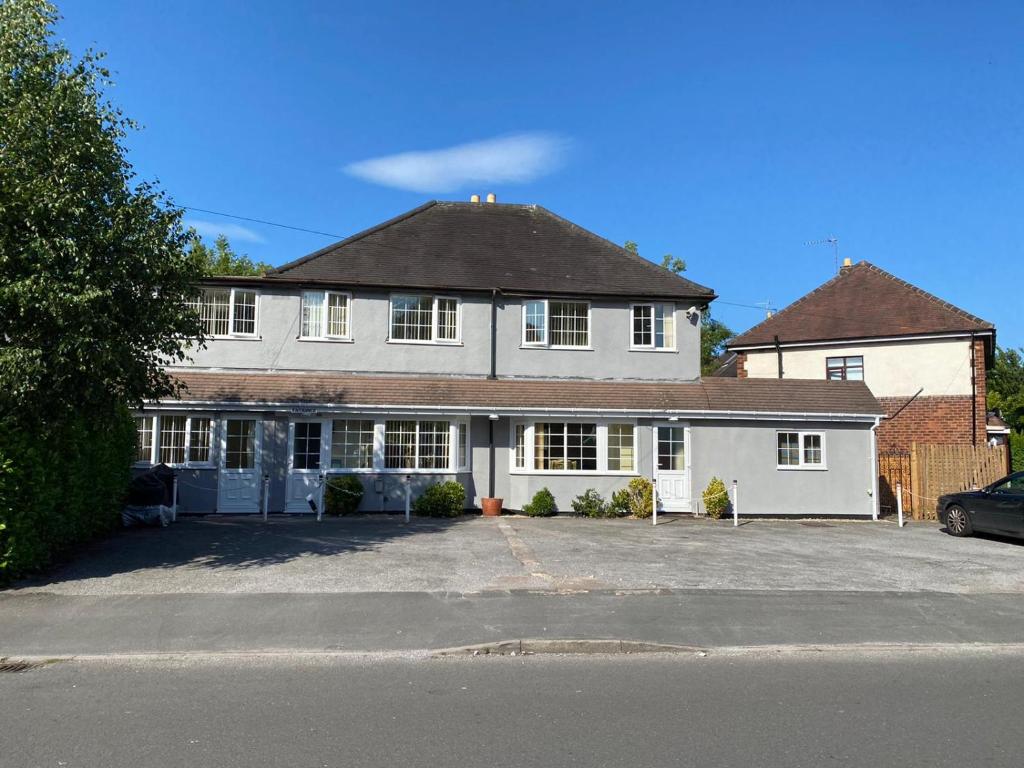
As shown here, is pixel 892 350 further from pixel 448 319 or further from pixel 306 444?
pixel 306 444

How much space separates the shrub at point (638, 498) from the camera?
A: 18156 mm

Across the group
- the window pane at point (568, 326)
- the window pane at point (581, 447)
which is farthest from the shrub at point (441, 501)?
the window pane at point (568, 326)

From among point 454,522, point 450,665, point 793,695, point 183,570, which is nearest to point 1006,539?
point 454,522

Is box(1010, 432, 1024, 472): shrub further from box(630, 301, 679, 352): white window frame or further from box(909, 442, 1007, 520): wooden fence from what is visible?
box(630, 301, 679, 352): white window frame

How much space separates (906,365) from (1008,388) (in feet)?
72.8

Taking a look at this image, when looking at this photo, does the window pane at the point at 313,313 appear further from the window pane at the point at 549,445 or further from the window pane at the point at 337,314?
the window pane at the point at 549,445

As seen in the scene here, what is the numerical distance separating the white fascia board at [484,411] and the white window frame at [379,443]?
0.31m

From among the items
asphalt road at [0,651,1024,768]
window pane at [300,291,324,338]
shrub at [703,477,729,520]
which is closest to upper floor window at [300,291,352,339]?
window pane at [300,291,324,338]

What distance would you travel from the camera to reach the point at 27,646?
290 inches

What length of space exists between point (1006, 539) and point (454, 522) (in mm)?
11418

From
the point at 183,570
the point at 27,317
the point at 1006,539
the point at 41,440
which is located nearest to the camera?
the point at 27,317

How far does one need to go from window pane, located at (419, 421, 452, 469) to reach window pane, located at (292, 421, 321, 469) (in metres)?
2.47

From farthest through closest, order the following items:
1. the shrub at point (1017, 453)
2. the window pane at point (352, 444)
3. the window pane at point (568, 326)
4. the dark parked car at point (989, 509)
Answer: the shrub at point (1017, 453)
the window pane at point (568, 326)
the window pane at point (352, 444)
the dark parked car at point (989, 509)

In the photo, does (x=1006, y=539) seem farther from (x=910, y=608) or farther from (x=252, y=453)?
(x=252, y=453)
